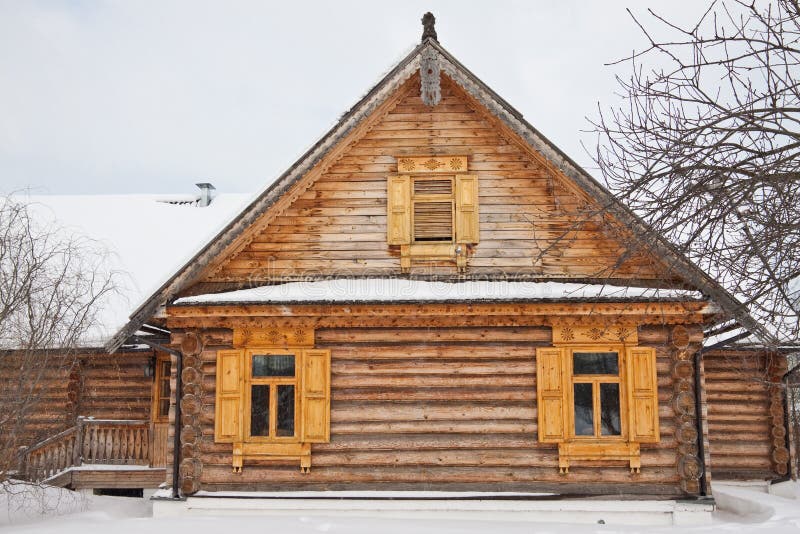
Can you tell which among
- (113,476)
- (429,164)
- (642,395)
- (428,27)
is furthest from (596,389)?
(113,476)

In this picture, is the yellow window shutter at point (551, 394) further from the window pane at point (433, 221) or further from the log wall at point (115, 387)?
the log wall at point (115, 387)

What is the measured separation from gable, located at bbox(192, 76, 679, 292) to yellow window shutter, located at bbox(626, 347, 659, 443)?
1175 millimetres

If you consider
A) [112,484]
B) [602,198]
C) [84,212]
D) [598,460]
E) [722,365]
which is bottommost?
[112,484]

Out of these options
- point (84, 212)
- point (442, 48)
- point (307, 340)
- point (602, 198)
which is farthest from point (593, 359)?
point (84, 212)

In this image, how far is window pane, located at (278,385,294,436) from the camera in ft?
36.8

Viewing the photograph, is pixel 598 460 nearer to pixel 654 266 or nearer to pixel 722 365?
pixel 654 266

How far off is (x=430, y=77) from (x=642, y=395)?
5844mm

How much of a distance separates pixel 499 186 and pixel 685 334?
3637 millimetres

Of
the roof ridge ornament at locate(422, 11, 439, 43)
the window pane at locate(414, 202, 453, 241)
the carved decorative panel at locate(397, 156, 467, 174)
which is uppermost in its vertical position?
the roof ridge ornament at locate(422, 11, 439, 43)

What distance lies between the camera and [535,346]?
1123 centimetres

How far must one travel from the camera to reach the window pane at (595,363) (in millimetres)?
11172

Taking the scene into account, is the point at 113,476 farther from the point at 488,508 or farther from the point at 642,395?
the point at 642,395

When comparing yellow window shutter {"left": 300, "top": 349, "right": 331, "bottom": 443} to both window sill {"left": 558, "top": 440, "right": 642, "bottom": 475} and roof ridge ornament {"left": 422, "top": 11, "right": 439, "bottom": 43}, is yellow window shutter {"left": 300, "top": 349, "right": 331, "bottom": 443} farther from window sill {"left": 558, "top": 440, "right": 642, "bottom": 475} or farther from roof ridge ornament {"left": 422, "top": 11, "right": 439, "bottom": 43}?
roof ridge ornament {"left": 422, "top": 11, "right": 439, "bottom": 43}

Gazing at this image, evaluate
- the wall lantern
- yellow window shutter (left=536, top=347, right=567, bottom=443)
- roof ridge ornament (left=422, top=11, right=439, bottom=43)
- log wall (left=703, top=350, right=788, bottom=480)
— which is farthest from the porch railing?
log wall (left=703, top=350, right=788, bottom=480)
